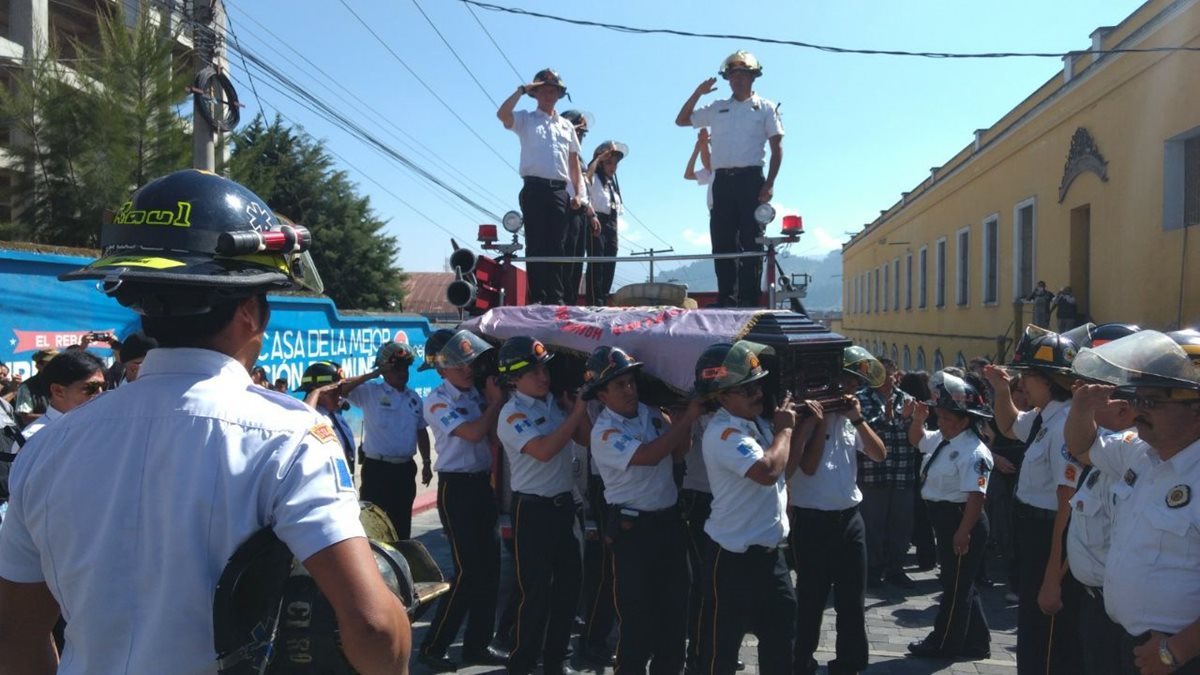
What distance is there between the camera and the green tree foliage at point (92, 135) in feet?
44.4

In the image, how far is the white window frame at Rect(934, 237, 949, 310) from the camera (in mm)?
26391

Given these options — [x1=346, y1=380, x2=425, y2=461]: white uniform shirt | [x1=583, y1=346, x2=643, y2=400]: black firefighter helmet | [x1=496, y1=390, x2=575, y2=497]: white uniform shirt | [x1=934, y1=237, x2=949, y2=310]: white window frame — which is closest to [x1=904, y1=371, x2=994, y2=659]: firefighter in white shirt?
[x1=583, y1=346, x2=643, y2=400]: black firefighter helmet

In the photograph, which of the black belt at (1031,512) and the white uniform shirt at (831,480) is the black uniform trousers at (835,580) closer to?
the white uniform shirt at (831,480)

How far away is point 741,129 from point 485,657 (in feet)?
14.8

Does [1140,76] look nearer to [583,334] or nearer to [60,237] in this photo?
[583,334]

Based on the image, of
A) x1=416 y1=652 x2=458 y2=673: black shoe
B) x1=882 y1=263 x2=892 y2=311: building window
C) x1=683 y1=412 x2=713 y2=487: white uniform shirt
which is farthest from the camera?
x1=882 y1=263 x2=892 y2=311: building window

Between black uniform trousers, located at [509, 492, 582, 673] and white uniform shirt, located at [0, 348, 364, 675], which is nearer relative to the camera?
white uniform shirt, located at [0, 348, 364, 675]

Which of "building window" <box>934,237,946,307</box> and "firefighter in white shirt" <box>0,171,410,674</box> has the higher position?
"building window" <box>934,237,946,307</box>

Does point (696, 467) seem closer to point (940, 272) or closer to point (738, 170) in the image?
point (738, 170)

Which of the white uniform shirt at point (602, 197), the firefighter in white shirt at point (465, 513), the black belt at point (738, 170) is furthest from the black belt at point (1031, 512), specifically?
the white uniform shirt at point (602, 197)

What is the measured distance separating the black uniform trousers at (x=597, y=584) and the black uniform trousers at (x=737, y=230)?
2340 millimetres

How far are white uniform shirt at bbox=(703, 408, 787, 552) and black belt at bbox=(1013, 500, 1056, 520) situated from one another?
135cm

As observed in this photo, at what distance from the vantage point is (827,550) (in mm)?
4621

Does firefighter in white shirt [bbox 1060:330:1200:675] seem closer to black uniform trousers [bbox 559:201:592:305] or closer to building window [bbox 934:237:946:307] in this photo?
black uniform trousers [bbox 559:201:592:305]
